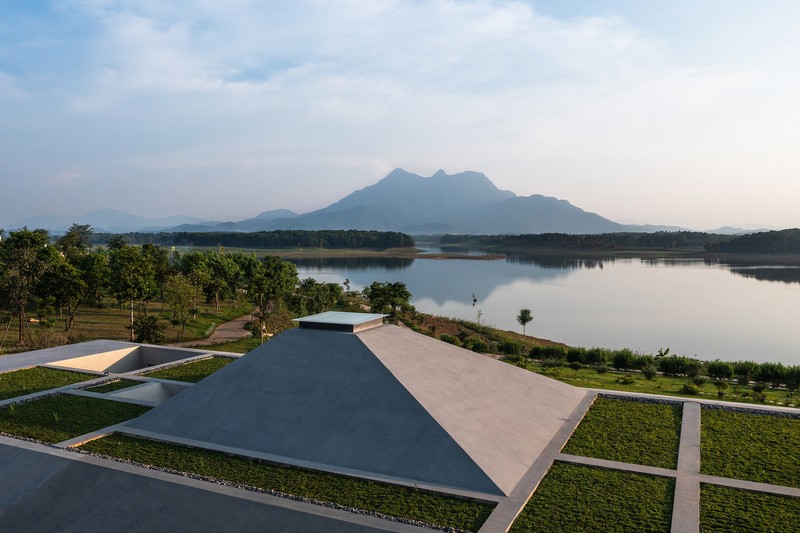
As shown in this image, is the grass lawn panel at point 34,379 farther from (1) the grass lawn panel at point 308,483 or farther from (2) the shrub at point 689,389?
(2) the shrub at point 689,389

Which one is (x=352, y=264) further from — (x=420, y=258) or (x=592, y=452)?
(x=592, y=452)

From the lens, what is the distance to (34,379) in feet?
45.2

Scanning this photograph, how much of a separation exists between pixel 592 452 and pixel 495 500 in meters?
2.53

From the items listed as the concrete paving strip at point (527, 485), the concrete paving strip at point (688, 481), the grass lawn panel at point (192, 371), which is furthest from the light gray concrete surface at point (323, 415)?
the grass lawn panel at point (192, 371)

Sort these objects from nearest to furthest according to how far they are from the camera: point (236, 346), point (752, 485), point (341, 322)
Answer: point (752, 485), point (341, 322), point (236, 346)

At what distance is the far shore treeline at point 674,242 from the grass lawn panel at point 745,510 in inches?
3347

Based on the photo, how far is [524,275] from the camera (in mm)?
62500

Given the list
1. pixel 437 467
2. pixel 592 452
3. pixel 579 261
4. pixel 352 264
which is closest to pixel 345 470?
pixel 437 467

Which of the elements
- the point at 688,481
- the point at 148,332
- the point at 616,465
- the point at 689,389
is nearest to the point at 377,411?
the point at 616,465

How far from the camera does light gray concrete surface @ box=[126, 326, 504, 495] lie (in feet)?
26.7

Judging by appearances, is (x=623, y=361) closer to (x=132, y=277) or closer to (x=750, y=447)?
(x=750, y=447)

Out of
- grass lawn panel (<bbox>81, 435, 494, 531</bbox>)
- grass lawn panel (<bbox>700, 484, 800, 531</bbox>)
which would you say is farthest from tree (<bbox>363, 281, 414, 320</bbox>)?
grass lawn panel (<bbox>700, 484, 800, 531</bbox>)

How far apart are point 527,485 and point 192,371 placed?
10.3 metres

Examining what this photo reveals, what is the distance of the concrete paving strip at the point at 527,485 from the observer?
654 cm
